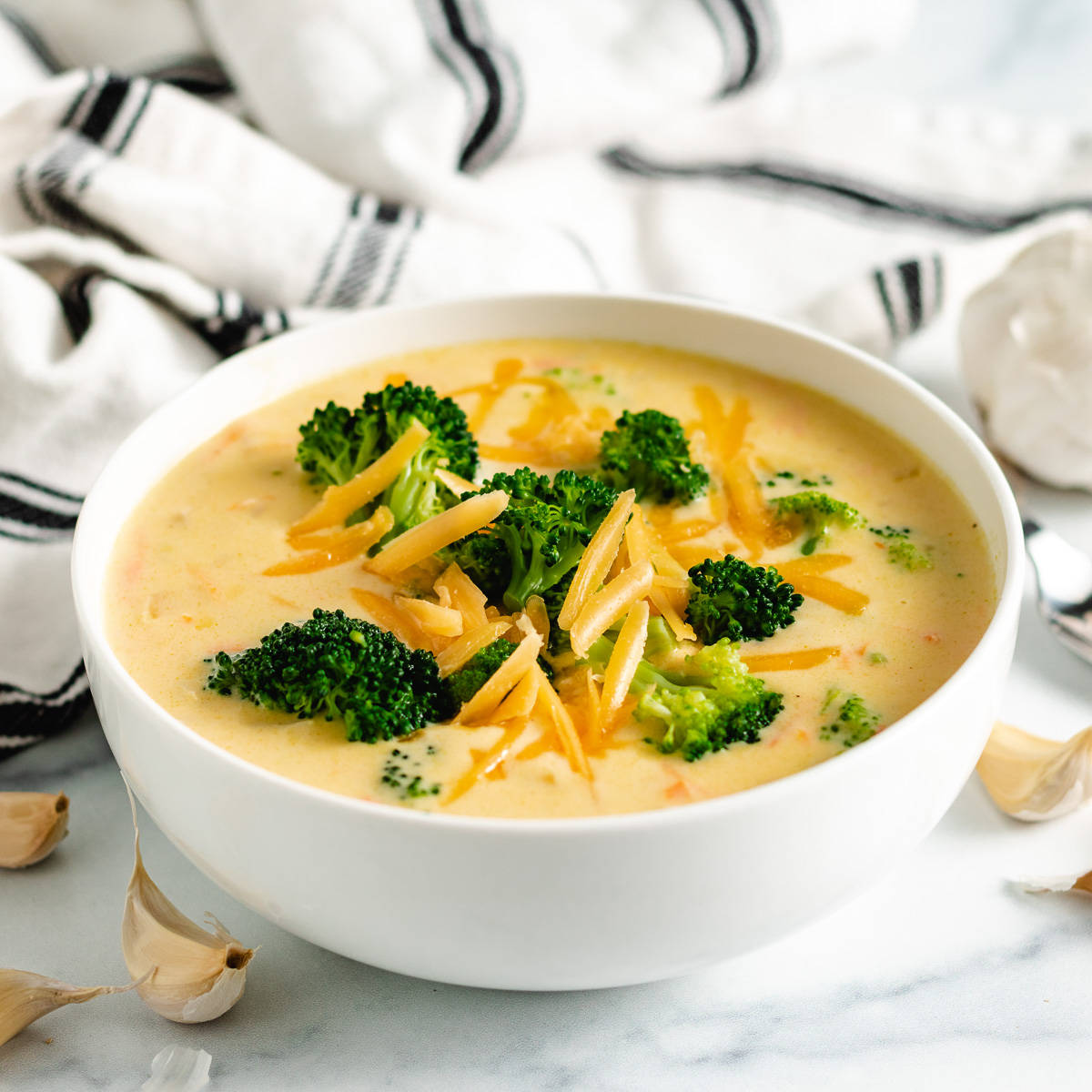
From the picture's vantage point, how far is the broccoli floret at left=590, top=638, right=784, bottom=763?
6.07 ft

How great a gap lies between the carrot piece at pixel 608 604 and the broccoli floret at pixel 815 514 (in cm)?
36

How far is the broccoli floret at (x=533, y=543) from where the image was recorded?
2.09 m

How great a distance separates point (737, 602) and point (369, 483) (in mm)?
674

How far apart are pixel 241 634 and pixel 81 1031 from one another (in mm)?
622

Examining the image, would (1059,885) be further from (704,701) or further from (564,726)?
(564,726)

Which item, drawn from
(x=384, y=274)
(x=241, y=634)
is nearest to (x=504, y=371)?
(x=384, y=274)

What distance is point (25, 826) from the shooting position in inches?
89.0

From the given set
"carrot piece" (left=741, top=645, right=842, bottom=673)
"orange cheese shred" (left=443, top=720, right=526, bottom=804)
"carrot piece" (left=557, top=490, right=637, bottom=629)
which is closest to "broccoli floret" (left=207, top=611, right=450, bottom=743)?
"orange cheese shred" (left=443, top=720, right=526, bottom=804)

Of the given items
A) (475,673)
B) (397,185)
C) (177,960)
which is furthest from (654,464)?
(397,185)

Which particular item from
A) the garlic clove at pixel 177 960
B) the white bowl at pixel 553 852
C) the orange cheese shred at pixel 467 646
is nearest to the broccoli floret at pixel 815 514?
the white bowl at pixel 553 852

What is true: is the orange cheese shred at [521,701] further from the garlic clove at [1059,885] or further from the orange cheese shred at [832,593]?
the garlic clove at [1059,885]

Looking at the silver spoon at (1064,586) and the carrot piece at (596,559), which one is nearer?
the carrot piece at (596,559)

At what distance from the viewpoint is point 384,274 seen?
10.8ft

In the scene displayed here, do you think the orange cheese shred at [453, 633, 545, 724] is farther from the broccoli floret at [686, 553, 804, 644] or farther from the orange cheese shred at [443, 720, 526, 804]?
the broccoli floret at [686, 553, 804, 644]
